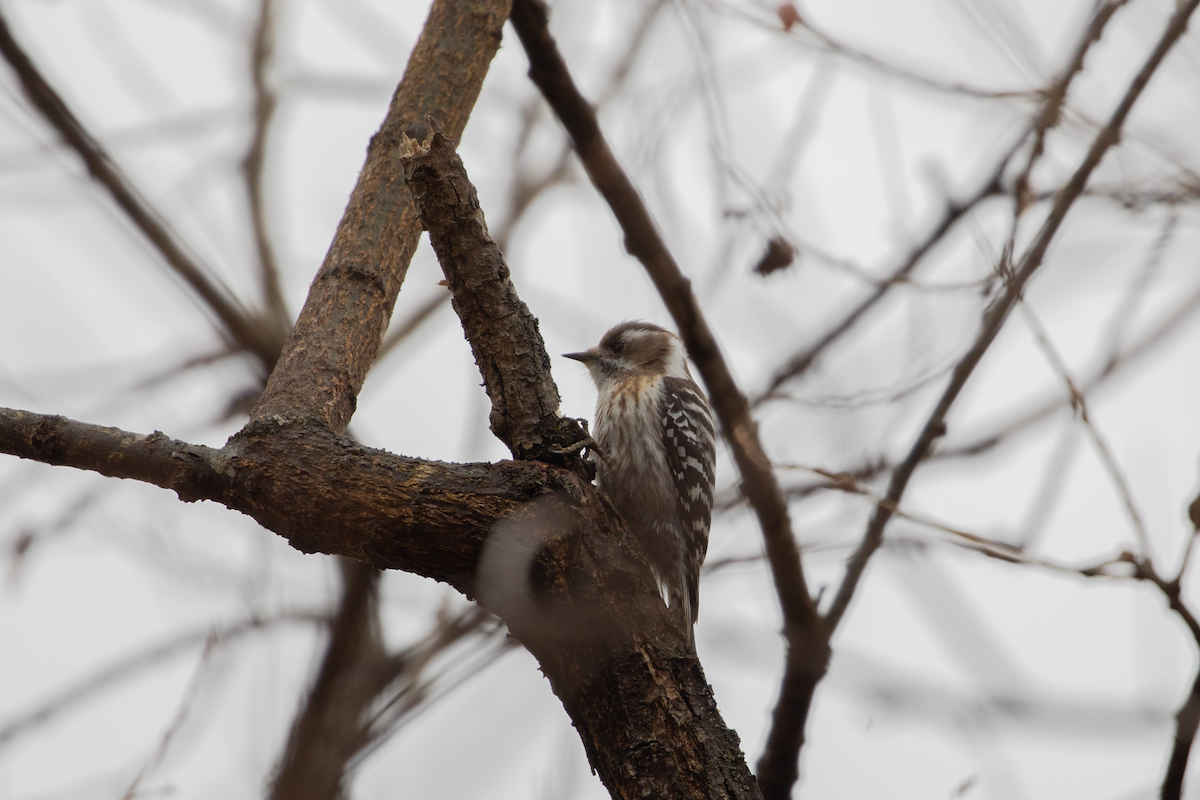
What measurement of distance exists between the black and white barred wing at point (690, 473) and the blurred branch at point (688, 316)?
51 centimetres

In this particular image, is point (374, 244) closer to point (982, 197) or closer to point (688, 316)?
point (688, 316)

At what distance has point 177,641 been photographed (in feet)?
15.1

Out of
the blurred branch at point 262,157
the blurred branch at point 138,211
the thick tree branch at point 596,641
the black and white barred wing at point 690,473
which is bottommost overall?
the thick tree branch at point 596,641

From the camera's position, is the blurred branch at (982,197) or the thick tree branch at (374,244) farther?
the blurred branch at (982,197)

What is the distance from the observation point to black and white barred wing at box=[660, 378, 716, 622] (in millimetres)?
4469

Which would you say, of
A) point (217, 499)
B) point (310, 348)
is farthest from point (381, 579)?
point (217, 499)

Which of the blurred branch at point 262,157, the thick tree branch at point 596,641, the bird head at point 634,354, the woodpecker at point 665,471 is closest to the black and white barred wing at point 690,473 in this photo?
the woodpecker at point 665,471

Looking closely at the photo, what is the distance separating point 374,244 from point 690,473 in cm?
186

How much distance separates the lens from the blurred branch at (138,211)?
3.98 meters

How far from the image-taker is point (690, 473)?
177 inches

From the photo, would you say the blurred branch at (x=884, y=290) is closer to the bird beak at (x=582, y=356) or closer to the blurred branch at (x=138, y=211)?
the bird beak at (x=582, y=356)

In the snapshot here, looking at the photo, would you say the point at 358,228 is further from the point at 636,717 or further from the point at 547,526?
the point at 636,717

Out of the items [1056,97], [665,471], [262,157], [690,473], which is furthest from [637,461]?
[262,157]

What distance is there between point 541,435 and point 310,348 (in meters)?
0.85
